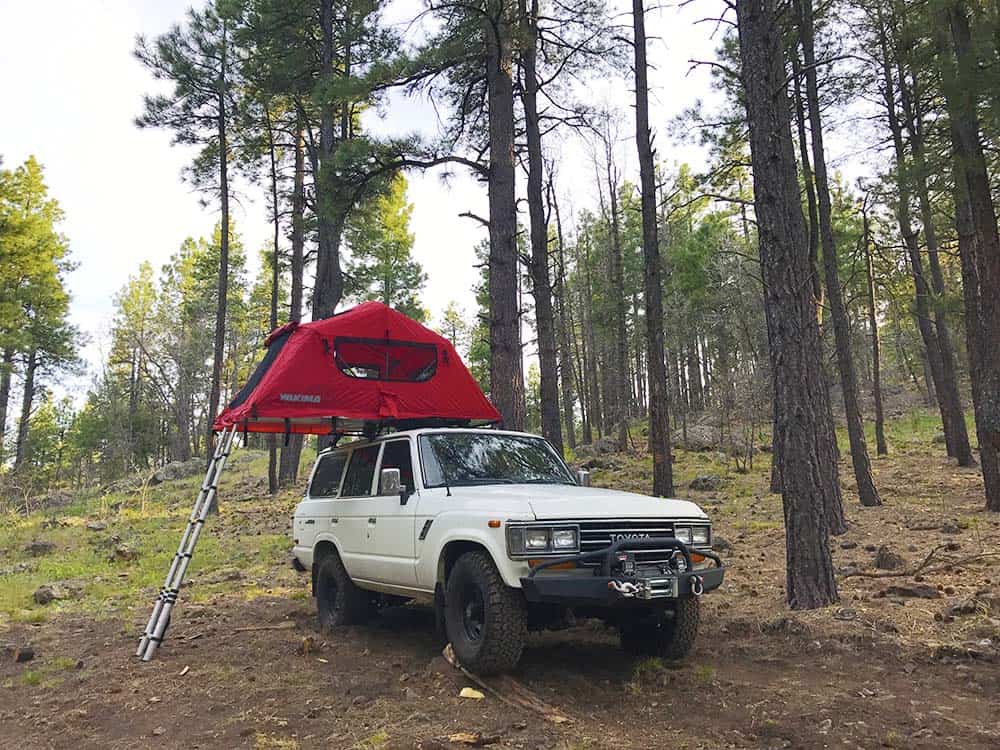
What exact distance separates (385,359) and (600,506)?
3.70 metres

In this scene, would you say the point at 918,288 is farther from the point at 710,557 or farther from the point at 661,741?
the point at 661,741

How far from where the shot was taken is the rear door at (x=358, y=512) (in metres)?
6.71

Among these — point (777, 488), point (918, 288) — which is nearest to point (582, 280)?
point (918, 288)

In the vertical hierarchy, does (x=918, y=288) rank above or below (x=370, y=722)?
above

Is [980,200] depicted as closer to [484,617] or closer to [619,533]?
[619,533]

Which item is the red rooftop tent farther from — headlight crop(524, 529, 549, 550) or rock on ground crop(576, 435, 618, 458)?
rock on ground crop(576, 435, 618, 458)

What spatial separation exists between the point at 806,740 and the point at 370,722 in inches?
104

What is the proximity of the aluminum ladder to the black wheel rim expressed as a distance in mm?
2776

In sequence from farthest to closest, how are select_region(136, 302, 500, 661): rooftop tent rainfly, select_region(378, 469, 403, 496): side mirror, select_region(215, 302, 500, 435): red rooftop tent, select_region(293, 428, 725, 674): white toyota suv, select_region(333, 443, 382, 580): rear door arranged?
select_region(215, 302, 500, 435): red rooftop tent < select_region(136, 302, 500, 661): rooftop tent rainfly < select_region(333, 443, 382, 580): rear door < select_region(378, 469, 403, 496): side mirror < select_region(293, 428, 725, 674): white toyota suv

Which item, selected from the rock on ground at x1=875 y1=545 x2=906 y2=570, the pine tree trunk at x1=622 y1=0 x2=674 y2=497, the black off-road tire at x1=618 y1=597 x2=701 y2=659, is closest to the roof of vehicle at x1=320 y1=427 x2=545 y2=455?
the black off-road tire at x1=618 y1=597 x2=701 y2=659

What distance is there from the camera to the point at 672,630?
5355 millimetres

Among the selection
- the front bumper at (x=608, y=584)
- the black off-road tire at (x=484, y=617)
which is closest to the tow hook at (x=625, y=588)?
the front bumper at (x=608, y=584)

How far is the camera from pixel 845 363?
13.9 metres

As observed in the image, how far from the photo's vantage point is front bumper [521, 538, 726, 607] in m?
4.52
